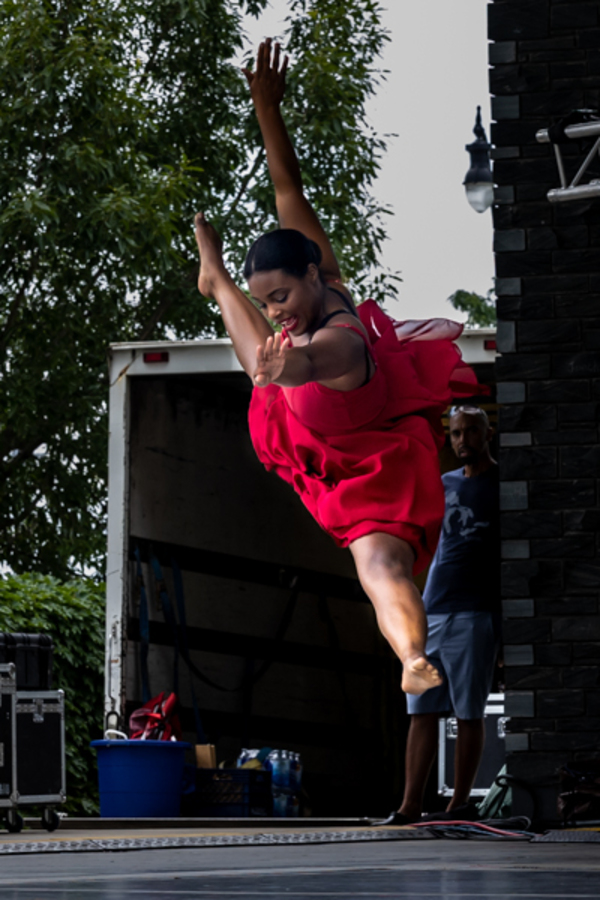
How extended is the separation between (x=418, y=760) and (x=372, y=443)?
2425mm

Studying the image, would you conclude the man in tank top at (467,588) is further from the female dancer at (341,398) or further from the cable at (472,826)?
the female dancer at (341,398)

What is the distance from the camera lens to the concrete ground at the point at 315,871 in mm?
2318

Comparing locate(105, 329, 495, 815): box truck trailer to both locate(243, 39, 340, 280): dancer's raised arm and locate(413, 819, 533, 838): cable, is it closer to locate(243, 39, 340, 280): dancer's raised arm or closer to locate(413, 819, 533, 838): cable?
locate(413, 819, 533, 838): cable

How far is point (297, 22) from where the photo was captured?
16156mm

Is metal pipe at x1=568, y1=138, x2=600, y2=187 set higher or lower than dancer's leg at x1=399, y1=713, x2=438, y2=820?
higher

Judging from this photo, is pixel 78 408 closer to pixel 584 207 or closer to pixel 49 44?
pixel 49 44

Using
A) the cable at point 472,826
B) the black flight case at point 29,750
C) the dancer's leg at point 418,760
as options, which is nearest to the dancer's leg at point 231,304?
the cable at point 472,826

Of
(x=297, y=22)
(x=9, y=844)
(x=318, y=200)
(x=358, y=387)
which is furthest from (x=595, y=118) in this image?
(x=297, y=22)

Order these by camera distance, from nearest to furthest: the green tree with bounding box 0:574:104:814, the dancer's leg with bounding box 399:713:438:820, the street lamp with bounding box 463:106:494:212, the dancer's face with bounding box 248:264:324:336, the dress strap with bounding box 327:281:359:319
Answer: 1. the dancer's face with bounding box 248:264:324:336
2. the dress strap with bounding box 327:281:359:319
3. the dancer's leg with bounding box 399:713:438:820
4. the green tree with bounding box 0:574:104:814
5. the street lamp with bounding box 463:106:494:212

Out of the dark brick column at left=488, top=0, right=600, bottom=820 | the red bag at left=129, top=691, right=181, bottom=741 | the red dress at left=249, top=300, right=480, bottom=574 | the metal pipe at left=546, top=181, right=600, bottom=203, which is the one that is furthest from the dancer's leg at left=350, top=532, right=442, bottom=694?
the red bag at left=129, top=691, right=181, bottom=741

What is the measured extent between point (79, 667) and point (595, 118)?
17.9 ft

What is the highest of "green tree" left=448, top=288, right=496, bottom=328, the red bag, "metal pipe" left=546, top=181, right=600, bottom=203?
"green tree" left=448, top=288, right=496, bottom=328

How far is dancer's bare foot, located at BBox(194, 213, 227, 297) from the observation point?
334 centimetres

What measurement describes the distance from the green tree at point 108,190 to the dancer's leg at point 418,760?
767 centimetres
